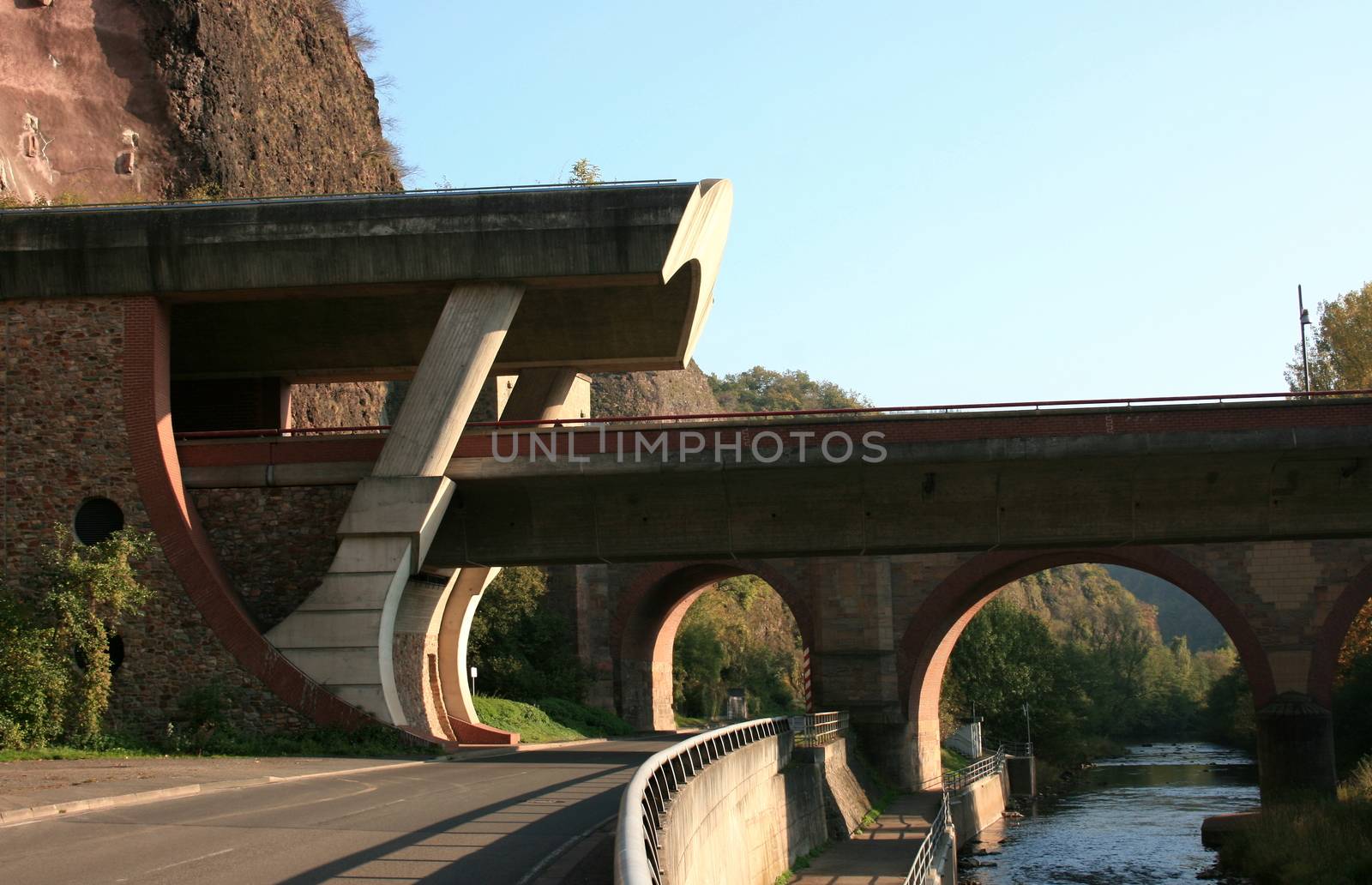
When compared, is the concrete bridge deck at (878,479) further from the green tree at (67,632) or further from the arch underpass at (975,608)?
the arch underpass at (975,608)

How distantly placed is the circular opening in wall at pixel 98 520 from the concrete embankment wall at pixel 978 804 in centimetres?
1739

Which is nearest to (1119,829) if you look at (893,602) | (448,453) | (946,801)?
(893,602)

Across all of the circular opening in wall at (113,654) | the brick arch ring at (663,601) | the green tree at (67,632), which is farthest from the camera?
the brick arch ring at (663,601)

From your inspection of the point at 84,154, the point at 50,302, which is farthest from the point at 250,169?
the point at 50,302

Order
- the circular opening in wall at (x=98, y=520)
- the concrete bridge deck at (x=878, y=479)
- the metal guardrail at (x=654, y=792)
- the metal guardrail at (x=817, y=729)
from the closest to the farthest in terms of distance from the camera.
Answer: the metal guardrail at (x=654, y=792) < the circular opening in wall at (x=98, y=520) < the concrete bridge deck at (x=878, y=479) < the metal guardrail at (x=817, y=729)

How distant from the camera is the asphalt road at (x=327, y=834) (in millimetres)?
9617

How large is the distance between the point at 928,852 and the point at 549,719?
60.6ft

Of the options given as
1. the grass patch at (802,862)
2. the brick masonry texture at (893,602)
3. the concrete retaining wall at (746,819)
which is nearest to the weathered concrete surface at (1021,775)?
the brick masonry texture at (893,602)

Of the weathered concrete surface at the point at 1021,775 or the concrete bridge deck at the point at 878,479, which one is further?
the weathered concrete surface at the point at 1021,775

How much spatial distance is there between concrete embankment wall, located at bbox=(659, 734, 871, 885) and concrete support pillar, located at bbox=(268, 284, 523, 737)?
6178 millimetres

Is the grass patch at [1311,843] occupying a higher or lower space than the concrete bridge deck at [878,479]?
lower

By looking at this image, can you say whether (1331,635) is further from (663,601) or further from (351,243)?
(351,243)

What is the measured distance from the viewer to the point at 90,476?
21.6 metres

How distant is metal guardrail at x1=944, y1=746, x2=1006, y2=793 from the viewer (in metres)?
33.4
